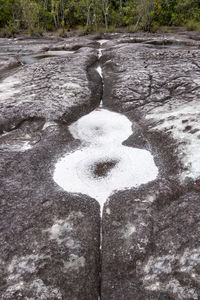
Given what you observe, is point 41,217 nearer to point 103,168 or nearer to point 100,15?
point 103,168

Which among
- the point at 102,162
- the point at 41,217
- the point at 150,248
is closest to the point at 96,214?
the point at 41,217

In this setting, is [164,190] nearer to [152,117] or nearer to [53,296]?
[53,296]

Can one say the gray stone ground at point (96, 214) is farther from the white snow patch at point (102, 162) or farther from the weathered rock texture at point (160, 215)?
the white snow patch at point (102, 162)

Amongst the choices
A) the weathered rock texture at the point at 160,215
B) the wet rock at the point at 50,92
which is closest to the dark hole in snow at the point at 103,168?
the weathered rock texture at the point at 160,215

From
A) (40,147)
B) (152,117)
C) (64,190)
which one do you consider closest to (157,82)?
(152,117)

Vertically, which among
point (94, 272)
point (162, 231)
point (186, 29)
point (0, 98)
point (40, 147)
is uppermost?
point (186, 29)

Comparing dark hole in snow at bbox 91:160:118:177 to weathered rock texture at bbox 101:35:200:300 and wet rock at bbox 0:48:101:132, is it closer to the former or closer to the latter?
weathered rock texture at bbox 101:35:200:300
